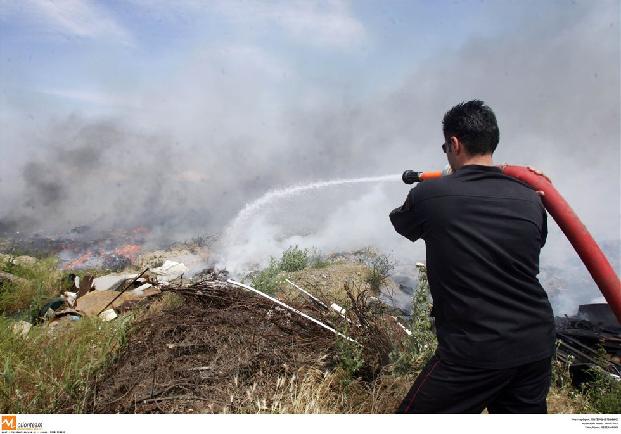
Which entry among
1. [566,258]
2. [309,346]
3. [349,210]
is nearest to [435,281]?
[309,346]

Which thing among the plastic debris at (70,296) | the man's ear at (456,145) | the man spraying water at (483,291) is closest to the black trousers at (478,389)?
the man spraying water at (483,291)

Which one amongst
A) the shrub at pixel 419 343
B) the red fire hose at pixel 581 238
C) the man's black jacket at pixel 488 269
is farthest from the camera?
the shrub at pixel 419 343

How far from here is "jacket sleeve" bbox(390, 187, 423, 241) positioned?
1.75 metres

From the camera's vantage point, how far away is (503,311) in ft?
5.17

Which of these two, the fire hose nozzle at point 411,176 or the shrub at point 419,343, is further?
the shrub at point 419,343

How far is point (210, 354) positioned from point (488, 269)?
89.3 inches

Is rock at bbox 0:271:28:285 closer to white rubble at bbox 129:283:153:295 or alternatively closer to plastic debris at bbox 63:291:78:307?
plastic debris at bbox 63:291:78:307

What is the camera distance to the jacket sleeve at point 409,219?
1.75 m

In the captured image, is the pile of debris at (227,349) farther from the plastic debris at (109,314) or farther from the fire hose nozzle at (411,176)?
the fire hose nozzle at (411,176)

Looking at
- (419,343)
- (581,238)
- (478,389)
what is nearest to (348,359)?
(419,343)

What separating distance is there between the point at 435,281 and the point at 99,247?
45.6ft

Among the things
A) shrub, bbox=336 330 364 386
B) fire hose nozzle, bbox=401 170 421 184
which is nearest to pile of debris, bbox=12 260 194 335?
shrub, bbox=336 330 364 386

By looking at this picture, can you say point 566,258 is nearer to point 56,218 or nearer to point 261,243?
point 261,243
